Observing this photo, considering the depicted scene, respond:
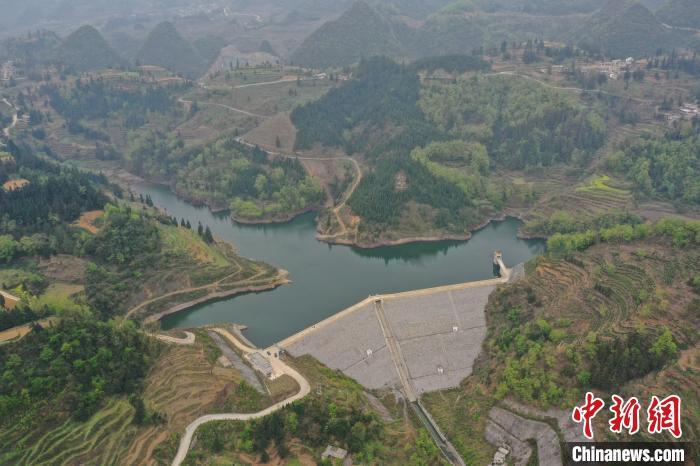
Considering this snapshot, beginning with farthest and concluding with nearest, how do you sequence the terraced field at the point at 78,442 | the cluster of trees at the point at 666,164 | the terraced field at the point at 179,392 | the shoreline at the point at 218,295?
1. the cluster of trees at the point at 666,164
2. the shoreline at the point at 218,295
3. the terraced field at the point at 179,392
4. the terraced field at the point at 78,442

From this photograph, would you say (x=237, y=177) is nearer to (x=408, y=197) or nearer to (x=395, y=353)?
(x=408, y=197)

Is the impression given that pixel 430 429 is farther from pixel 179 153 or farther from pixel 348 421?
pixel 179 153

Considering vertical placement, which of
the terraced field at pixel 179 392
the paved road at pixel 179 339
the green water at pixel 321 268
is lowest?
the green water at pixel 321 268

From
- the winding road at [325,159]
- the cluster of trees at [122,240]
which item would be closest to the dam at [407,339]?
the cluster of trees at [122,240]

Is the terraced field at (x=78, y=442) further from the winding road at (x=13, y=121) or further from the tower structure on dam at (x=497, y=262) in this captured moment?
the winding road at (x=13, y=121)

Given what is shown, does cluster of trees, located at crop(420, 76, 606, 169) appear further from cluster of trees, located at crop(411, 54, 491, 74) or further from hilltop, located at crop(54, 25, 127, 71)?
hilltop, located at crop(54, 25, 127, 71)
